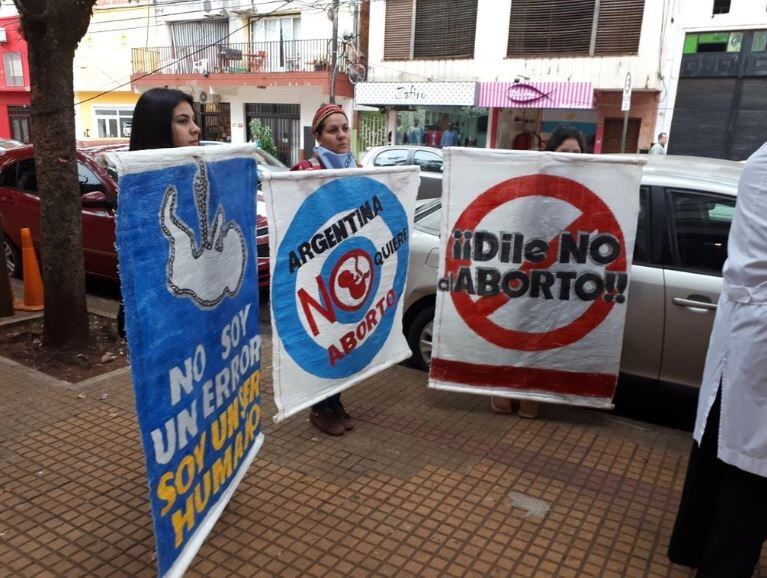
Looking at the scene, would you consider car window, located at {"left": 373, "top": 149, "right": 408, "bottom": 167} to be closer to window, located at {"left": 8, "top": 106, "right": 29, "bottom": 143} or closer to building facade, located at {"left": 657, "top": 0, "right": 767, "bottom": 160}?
building facade, located at {"left": 657, "top": 0, "right": 767, "bottom": 160}

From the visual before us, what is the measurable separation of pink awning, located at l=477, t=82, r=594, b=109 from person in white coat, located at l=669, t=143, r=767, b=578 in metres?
17.6

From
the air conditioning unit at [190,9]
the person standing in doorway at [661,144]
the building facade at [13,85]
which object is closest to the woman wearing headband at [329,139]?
the person standing in doorway at [661,144]

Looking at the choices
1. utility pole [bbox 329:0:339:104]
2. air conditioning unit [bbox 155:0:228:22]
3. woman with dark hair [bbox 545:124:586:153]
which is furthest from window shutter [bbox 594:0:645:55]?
woman with dark hair [bbox 545:124:586:153]

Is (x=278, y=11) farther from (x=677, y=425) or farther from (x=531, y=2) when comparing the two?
(x=677, y=425)

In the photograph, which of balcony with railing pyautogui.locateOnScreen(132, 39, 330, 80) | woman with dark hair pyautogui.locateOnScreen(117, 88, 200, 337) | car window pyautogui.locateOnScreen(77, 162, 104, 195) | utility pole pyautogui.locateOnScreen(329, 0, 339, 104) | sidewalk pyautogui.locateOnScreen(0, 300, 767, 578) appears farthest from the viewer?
balcony with railing pyautogui.locateOnScreen(132, 39, 330, 80)

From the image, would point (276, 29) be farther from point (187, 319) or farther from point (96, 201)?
point (187, 319)

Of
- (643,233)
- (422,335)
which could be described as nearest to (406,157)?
(422,335)

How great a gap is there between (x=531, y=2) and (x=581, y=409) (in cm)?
1820

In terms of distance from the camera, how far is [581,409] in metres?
4.32

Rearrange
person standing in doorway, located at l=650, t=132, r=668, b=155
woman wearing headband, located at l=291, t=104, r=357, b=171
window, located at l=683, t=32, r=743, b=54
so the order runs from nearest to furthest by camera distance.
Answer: woman wearing headband, located at l=291, t=104, r=357, b=171 → person standing in doorway, located at l=650, t=132, r=668, b=155 → window, located at l=683, t=32, r=743, b=54

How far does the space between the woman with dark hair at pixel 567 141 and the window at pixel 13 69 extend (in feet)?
118

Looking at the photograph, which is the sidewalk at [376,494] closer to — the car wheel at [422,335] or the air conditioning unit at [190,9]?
the car wheel at [422,335]

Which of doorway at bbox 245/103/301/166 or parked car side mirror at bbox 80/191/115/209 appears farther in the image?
doorway at bbox 245/103/301/166

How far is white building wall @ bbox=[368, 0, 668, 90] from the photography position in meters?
17.8
